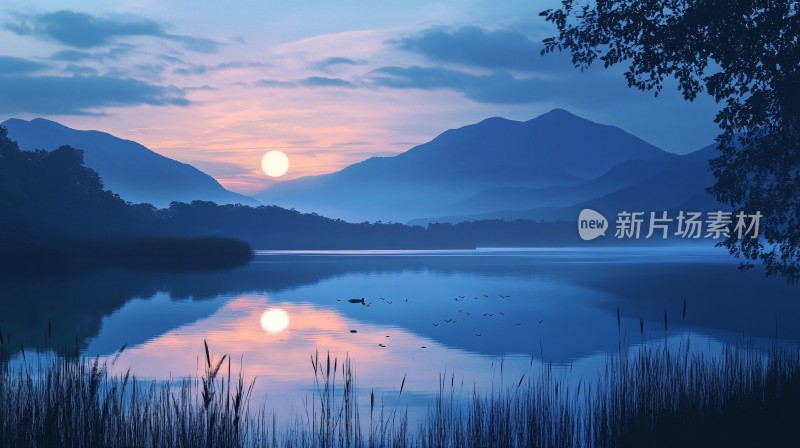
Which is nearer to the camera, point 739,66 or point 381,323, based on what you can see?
point 739,66

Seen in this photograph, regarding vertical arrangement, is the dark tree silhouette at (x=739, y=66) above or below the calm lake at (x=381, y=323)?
above

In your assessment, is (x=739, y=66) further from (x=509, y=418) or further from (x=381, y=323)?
(x=381, y=323)

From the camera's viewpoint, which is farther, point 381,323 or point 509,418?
point 381,323

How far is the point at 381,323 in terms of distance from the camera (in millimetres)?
32688

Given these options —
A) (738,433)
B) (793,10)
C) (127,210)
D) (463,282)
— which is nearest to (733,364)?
(738,433)

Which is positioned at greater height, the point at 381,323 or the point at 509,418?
the point at 509,418

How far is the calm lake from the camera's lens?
21.0 m

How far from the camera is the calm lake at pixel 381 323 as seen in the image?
20984mm

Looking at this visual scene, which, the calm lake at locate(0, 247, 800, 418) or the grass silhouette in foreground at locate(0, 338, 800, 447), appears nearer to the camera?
the grass silhouette in foreground at locate(0, 338, 800, 447)

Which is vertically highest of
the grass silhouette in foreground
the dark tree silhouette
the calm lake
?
the dark tree silhouette

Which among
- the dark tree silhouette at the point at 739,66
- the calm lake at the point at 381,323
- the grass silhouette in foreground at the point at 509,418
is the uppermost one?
the dark tree silhouette at the point at 739,66

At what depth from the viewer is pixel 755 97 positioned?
57.7 ft

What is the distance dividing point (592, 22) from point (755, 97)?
3.75 m

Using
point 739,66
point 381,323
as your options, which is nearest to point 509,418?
point 739,66
